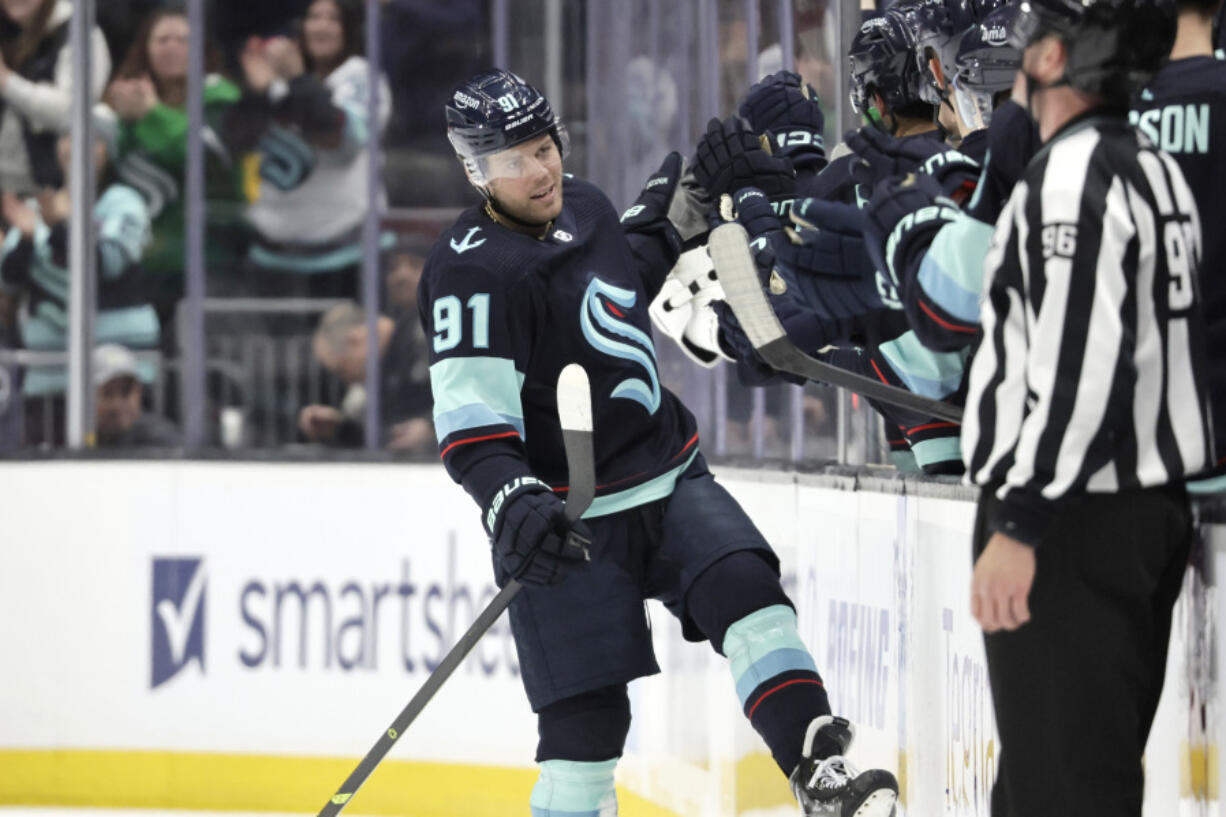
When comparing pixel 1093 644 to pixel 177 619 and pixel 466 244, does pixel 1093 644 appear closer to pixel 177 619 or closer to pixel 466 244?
pixel 466 244

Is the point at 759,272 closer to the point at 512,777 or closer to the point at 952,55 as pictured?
the point at 952,55

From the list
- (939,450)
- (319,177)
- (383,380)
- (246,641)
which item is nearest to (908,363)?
(939,450)

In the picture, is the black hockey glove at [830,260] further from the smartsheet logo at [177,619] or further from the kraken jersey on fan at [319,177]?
the kraken jersey on fan at [319,177]

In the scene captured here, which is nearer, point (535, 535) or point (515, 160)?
point (535, 535)

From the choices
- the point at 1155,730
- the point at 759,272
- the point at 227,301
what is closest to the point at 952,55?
the point at 759,272

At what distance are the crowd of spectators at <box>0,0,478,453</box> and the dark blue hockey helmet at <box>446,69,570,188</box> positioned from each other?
303 cm

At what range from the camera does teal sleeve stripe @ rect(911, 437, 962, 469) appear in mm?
2479

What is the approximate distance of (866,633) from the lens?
2756 millimetres

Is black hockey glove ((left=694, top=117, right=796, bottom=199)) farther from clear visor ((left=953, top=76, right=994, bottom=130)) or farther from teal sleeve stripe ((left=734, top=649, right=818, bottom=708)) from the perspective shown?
teal sleeve stripe ((left=734, top=649, right=818, bottom=708))

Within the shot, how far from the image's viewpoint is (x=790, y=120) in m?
2.47

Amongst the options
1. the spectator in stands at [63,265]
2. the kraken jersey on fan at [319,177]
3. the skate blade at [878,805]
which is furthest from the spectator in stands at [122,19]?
the skate blade at [878,805]

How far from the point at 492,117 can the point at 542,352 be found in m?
0.33

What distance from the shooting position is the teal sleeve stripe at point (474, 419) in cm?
239

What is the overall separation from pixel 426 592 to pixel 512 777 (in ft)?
1.66
